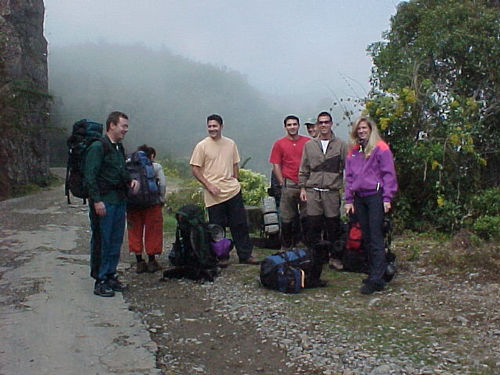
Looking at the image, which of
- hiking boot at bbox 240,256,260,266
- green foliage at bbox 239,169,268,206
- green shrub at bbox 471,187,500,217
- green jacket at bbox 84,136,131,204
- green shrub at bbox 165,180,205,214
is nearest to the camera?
green jacket at bbox 84,136,131,204

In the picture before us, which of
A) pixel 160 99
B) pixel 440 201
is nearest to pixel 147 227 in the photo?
pixel 440 201

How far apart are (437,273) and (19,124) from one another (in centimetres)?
1504

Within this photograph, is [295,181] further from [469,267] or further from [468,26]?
[468,26]

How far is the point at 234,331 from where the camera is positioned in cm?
442

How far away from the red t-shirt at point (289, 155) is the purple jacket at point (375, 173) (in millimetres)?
1551

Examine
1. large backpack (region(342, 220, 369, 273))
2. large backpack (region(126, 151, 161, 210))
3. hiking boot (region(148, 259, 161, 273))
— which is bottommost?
hiking boot (region(148, 259, 161, 273))

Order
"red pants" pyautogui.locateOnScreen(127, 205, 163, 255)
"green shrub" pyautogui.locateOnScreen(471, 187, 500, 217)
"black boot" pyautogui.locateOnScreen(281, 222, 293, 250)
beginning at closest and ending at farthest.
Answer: "red pants" pyautogui.locateOnScreen(127, 205, 163, 255)
"black boot" pyautogui.locateOnScreen(281, 222, 293, 250)
"green shrub" pyautogui.locateOnScreen(471, 187, 500, 217)

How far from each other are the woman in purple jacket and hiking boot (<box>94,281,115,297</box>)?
2529mm

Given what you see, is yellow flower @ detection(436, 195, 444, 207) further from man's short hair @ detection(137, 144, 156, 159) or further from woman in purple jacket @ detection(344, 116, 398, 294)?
man's short hair @ detection(137, 144, 156, 159)

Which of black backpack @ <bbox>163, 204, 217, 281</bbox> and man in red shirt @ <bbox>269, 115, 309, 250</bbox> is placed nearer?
black backpack @ <bbox>163, 204, 217, 281</bbox>

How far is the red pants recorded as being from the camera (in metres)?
6.50

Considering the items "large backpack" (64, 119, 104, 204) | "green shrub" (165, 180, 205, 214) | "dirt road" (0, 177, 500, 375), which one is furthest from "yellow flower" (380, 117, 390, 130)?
"green shrub" (165, 180, 205, 214)

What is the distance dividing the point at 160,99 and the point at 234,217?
6143 cm

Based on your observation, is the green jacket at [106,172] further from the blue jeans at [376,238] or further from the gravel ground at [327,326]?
the blue jeans at [376,238]
